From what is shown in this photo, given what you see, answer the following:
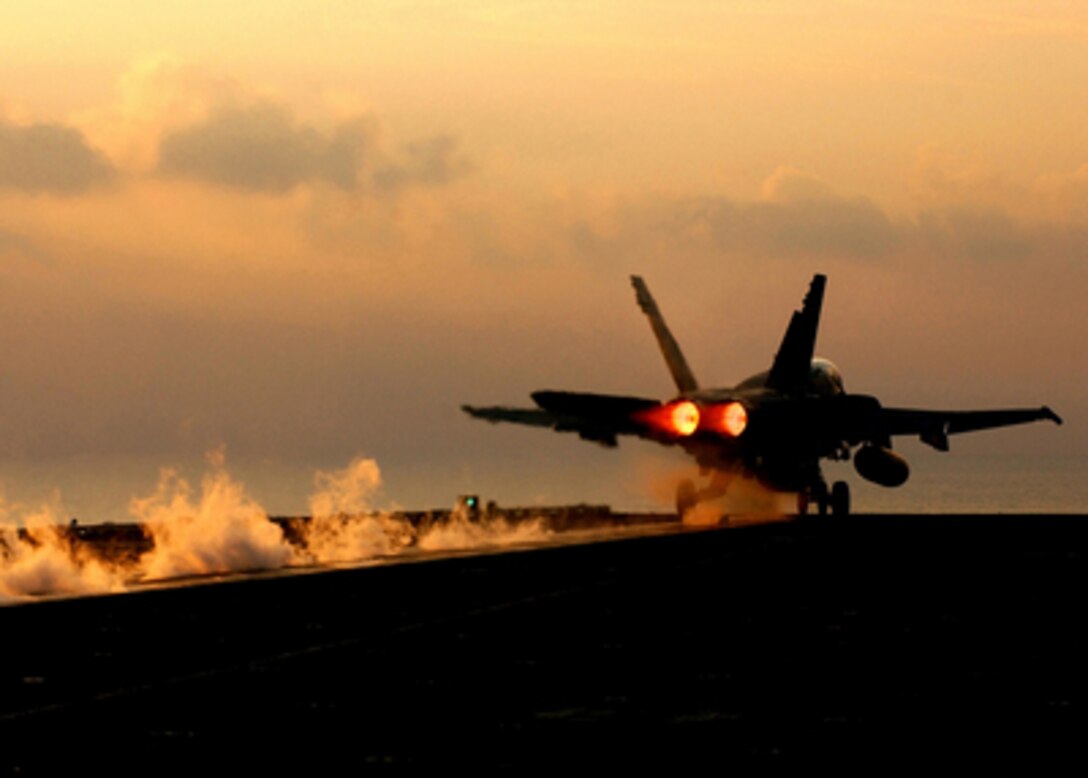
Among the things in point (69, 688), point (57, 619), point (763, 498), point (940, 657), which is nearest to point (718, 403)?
point (763, 498)

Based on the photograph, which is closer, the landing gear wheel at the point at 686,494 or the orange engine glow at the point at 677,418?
the orange engine glow at the point at 677,418

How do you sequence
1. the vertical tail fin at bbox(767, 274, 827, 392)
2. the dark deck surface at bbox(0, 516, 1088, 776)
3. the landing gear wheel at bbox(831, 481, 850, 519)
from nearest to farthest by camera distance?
the dark deck surface at bbox(0, 516, 1088, 776) < the vertical tail fin at bbox(767, 274, 827, 392) < the landing gear wheel at bbox(831, 481, 850, 519)

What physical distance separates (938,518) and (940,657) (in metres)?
→ 50.6

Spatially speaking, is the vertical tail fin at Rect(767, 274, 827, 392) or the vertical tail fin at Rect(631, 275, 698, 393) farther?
the vertical tail fin at Rect(631, 275, 698, 393)

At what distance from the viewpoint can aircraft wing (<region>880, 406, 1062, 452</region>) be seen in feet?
203

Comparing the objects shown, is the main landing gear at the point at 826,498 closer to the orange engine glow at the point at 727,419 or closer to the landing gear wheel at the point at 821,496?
the landing gear wheel at the point at 821,496

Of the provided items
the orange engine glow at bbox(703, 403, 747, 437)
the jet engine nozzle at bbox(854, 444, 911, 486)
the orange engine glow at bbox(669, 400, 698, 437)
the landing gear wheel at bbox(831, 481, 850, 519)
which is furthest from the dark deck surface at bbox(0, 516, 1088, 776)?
the landing gear wheel at bbox(831, 481, 850, 519)

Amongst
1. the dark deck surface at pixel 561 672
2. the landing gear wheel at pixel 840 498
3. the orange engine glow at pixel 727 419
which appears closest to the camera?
the dark deck surface at pixel 561 672

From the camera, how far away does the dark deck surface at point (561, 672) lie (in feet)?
43.9

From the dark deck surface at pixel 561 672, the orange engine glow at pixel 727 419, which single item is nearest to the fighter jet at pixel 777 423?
the orange engine glow at pixel 727 419

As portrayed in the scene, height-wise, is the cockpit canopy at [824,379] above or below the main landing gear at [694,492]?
above

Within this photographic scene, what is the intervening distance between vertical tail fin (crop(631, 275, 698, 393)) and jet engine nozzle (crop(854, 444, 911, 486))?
8207 millimetres

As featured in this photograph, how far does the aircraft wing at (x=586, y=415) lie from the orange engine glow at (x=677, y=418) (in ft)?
1.24

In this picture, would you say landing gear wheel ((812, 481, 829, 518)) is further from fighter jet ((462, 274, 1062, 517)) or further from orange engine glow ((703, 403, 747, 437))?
orange engine glow ((703, 403, 747, 437))
